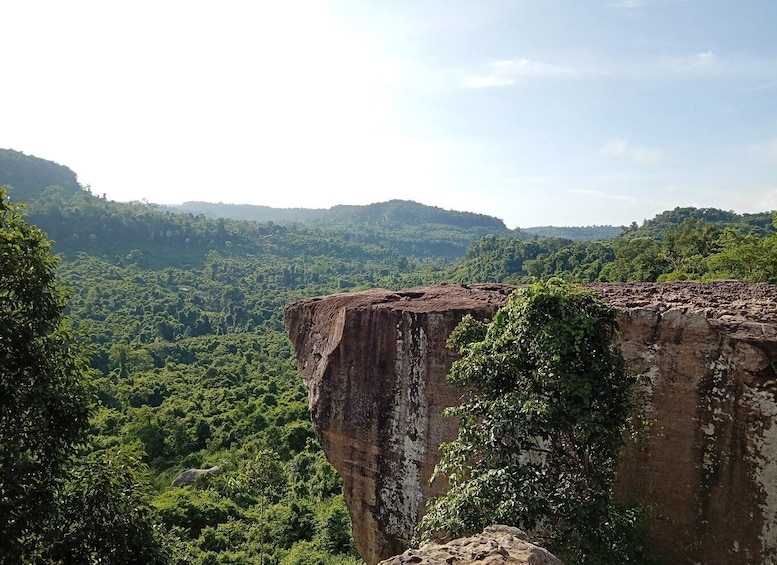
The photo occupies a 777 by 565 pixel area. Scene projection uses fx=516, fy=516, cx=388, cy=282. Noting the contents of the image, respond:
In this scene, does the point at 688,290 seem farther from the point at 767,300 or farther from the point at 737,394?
the point at 737,394

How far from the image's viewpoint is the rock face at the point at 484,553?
14.1 ft

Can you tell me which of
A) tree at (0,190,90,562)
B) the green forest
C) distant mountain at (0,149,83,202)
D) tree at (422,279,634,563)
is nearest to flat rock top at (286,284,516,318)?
the green forest

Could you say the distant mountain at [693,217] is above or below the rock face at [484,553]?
above

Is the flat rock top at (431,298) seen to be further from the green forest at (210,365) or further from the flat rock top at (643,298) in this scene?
the green forest at (210,365)

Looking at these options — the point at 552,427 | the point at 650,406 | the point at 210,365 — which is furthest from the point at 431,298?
the point at 210,365

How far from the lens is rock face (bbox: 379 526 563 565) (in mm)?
4285

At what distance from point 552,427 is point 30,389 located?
17.2 ft

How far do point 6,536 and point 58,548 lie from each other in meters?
0.67

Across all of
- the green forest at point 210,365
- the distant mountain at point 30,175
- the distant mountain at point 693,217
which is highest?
the distant mountain at point 30,175

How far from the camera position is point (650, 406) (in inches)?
274

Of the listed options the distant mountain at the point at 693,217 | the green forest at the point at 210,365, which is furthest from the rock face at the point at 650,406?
the distant mountain at the point at 693,217

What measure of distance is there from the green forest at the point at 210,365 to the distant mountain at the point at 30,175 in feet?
83.0

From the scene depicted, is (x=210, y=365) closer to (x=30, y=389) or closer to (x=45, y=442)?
(x=45, y=442)

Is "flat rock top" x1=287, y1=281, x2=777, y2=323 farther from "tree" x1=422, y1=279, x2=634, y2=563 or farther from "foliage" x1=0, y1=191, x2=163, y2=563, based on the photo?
"foliage" x1=0, y1=191, x2=163, y2=563
